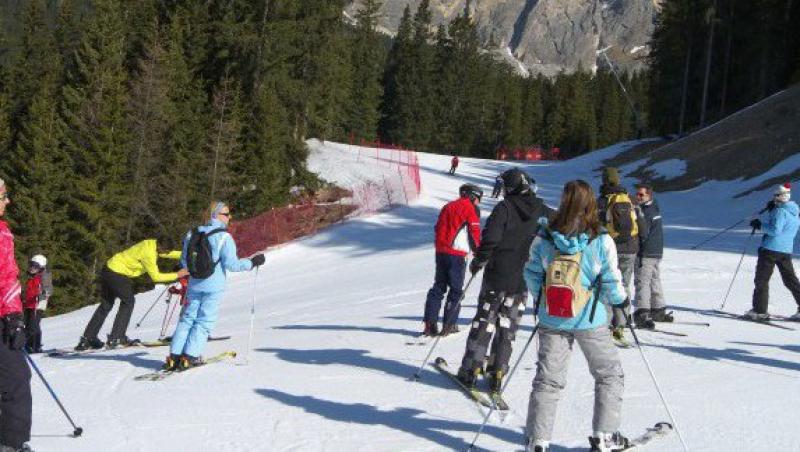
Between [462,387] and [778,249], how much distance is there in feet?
20.5

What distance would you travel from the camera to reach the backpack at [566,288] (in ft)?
17.3

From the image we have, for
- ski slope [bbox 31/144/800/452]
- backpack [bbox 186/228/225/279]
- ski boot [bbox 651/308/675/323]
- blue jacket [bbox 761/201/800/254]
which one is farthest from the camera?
blue jacket [bbox 761/201/800/254]

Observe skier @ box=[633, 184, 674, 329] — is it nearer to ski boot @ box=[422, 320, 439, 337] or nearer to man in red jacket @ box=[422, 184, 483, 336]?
man in red jacket @ box=[422, 184, 483, 336]

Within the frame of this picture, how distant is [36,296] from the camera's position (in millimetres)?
13016

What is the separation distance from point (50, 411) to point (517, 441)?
15.3ft

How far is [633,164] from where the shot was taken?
44469 millimetres

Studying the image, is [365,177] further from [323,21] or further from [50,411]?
[50,411]

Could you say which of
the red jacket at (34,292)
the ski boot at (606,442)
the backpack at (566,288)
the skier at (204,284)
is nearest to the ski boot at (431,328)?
the skier at (204,284)

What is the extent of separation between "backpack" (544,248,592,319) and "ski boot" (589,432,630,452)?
35.2 inches

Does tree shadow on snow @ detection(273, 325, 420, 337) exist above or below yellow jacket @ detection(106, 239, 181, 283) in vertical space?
below

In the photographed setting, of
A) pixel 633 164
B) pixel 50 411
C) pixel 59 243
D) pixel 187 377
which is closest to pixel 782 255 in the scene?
pixel 187 377

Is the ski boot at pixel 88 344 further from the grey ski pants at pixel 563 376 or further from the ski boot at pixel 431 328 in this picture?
the grey ski pants at pixel 563 376

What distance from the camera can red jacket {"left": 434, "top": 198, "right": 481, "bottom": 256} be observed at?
9188mm

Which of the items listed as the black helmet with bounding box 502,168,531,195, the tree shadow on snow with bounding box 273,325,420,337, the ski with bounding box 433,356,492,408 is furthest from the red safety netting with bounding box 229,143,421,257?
the black helmet with bounding box 502,168,531,195
